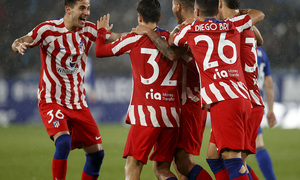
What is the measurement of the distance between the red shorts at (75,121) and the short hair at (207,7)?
189 cm

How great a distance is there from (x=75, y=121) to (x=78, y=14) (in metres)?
1.18

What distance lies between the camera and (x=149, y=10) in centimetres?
405

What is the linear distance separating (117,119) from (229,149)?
10051mm

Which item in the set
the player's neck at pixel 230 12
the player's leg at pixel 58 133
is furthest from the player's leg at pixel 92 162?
the player's neck at pixel 230 12

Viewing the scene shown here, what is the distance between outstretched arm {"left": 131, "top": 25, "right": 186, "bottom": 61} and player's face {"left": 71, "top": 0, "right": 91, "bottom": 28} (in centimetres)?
122

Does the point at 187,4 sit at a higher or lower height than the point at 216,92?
higher

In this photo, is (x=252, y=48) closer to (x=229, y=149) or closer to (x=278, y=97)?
(x=229, y=149)

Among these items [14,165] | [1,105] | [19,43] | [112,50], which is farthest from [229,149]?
[1,105]

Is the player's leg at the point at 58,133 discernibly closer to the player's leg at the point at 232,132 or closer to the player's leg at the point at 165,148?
the player's leg at the point at 165,148

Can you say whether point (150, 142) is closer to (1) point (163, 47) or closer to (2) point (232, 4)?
(1) point (163, 47)

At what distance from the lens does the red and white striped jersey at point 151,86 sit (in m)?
4.05

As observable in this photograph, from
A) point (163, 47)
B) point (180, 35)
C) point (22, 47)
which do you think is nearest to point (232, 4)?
point (180, 35)

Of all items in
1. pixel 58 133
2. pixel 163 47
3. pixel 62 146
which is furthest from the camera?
pixel 58 133

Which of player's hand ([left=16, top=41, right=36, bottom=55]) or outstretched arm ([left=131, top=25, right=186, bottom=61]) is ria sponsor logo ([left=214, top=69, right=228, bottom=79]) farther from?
player's hand ([left=16, top=41, right=36, bottom=55])
